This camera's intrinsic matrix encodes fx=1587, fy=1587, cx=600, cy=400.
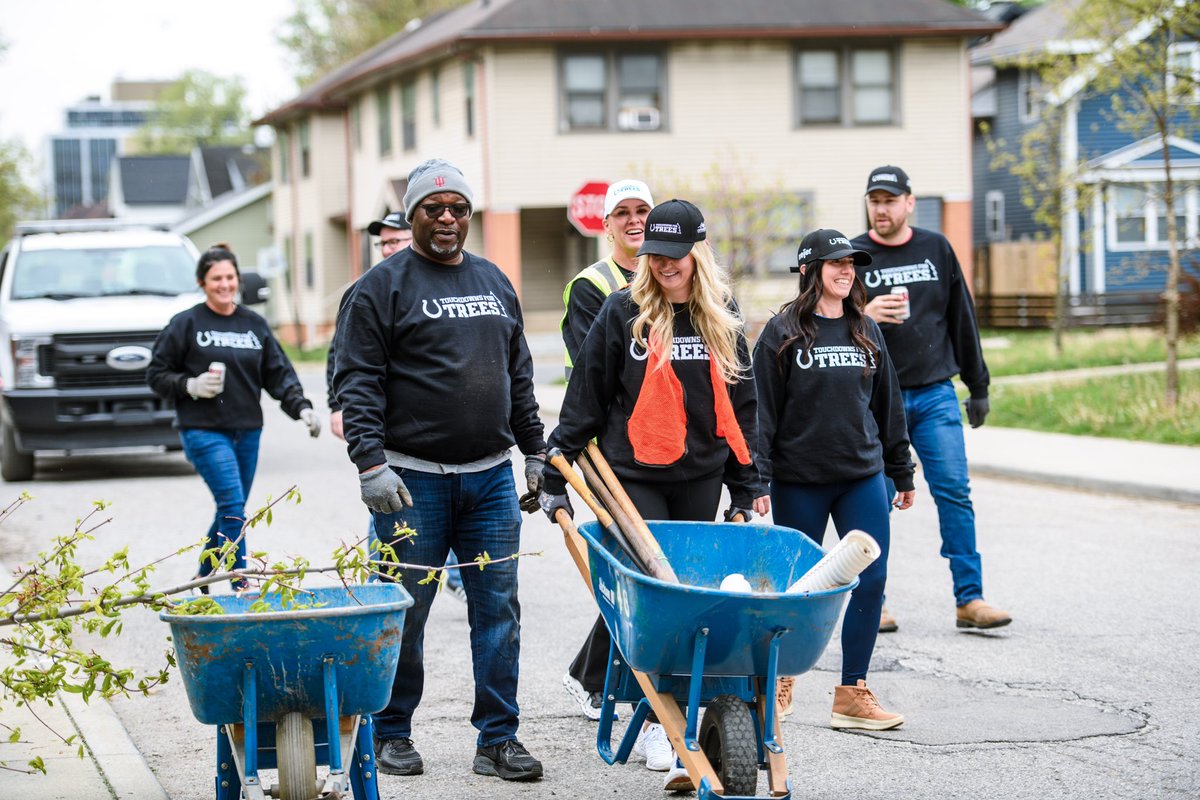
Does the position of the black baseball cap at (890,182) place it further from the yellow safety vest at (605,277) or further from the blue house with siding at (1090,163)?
the blue house with siding at (1090,163)

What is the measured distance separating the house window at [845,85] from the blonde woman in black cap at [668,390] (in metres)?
28.6

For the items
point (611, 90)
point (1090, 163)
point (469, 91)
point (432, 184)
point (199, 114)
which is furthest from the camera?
point (199, 114)

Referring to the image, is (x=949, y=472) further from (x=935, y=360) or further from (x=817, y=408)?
(x=817, y=408)

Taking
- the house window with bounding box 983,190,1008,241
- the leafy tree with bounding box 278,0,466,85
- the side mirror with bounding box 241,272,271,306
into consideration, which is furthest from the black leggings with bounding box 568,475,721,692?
the leafy tree with bounding box 278,0,466,85

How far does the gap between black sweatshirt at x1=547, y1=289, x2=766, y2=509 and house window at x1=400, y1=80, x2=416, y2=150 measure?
32.6 m

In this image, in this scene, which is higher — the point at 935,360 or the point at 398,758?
the point at 935,360

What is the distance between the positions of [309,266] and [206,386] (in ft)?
130

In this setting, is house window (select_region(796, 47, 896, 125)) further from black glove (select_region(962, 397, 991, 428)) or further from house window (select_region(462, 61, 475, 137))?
black glove (select_region(962, 397, 991, 428))

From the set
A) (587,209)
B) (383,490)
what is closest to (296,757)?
(383,490)

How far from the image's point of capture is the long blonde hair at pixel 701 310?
5652 millimetres

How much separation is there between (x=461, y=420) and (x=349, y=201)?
1558 inches

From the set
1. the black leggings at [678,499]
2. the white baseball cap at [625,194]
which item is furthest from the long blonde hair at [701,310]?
the white baseball cap at [625,194]

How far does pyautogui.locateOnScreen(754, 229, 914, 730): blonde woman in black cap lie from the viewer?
6348 mm

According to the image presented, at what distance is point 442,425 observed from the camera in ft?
19.0
